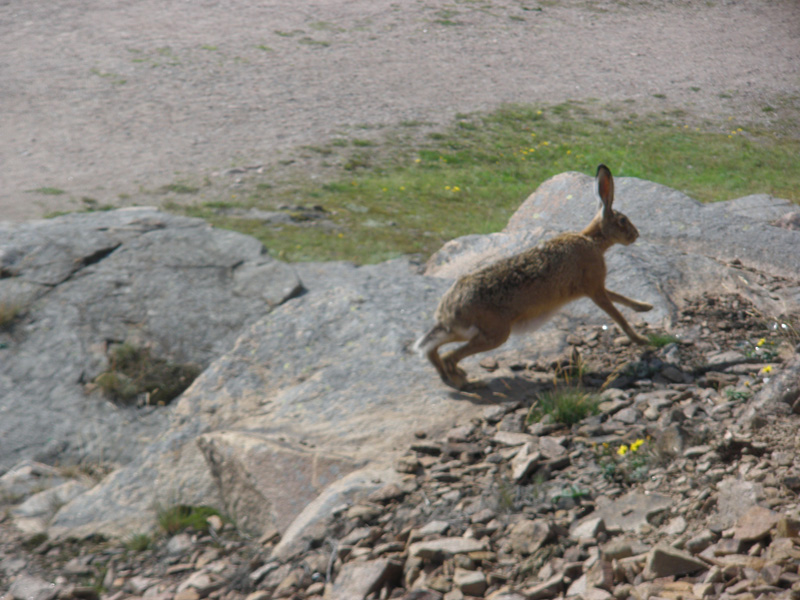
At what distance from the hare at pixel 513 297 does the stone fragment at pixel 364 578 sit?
209 cm

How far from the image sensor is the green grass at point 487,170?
948cm

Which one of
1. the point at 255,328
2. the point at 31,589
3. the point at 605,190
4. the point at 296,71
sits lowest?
the point at 31,589

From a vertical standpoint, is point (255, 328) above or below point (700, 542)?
below

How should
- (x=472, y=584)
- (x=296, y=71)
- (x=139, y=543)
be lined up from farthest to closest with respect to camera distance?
(x=296, y=71) → (x=139, y=543) → (x=472, y=584)

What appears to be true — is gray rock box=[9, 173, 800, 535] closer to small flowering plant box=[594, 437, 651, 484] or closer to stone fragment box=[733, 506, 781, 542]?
small flowering plant box=[594, 437, 651, 484]

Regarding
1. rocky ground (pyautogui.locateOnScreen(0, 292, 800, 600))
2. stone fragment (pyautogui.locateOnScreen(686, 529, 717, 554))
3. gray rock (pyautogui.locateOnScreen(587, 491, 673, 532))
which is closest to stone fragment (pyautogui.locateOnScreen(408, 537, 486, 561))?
rocky ground (pyautogui.locateOnScreen(0, 292, 800, 600))

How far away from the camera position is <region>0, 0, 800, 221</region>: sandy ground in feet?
38.6

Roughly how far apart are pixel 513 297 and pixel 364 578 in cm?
266

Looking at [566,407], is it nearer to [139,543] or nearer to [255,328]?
[139,543]

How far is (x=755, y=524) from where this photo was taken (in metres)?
3.43

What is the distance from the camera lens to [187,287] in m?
7.84

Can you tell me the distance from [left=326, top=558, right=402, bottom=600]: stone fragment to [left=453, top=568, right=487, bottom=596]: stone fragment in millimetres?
385

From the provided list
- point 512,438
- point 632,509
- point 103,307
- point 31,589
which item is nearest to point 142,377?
point 103,307

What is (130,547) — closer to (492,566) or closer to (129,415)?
(129,415)
